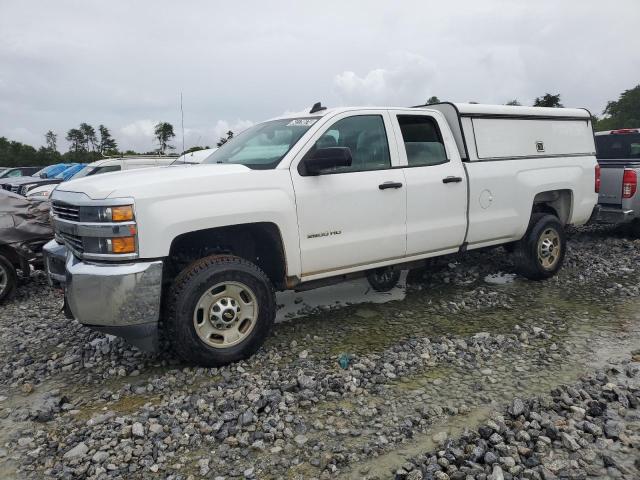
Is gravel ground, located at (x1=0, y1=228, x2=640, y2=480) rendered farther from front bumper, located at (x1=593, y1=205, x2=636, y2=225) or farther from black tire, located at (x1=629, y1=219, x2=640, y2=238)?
black tire, located at (x1=629, y1=219, x2=640, y2=238)

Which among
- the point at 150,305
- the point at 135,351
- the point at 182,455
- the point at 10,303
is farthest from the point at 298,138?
the point at 10,303

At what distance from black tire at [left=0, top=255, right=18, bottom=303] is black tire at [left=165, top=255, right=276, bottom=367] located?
11.3ft

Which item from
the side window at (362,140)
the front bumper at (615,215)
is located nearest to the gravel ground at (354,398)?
the side window at (362,140)


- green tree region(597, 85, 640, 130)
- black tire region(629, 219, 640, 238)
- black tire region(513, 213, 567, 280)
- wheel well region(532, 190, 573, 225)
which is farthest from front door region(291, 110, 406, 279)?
green tree region(597, 85, 640, 130)

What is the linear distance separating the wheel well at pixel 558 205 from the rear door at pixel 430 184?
1682 mm

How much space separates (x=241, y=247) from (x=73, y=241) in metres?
1.29

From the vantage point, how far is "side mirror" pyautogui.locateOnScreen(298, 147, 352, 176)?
4.00 meters

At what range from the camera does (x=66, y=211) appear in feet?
12.8

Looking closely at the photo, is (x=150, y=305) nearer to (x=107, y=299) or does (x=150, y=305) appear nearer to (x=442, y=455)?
(x=107, y=299)

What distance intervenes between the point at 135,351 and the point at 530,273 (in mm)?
4478

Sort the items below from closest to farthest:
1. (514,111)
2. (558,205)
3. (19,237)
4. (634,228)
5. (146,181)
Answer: (146,181) < (514,111) < (19,237) < (558,205) < (634,228)

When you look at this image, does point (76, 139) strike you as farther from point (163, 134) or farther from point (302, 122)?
point (302, 122)

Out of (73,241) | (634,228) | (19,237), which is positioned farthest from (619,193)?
(19,237)

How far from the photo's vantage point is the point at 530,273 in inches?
240
